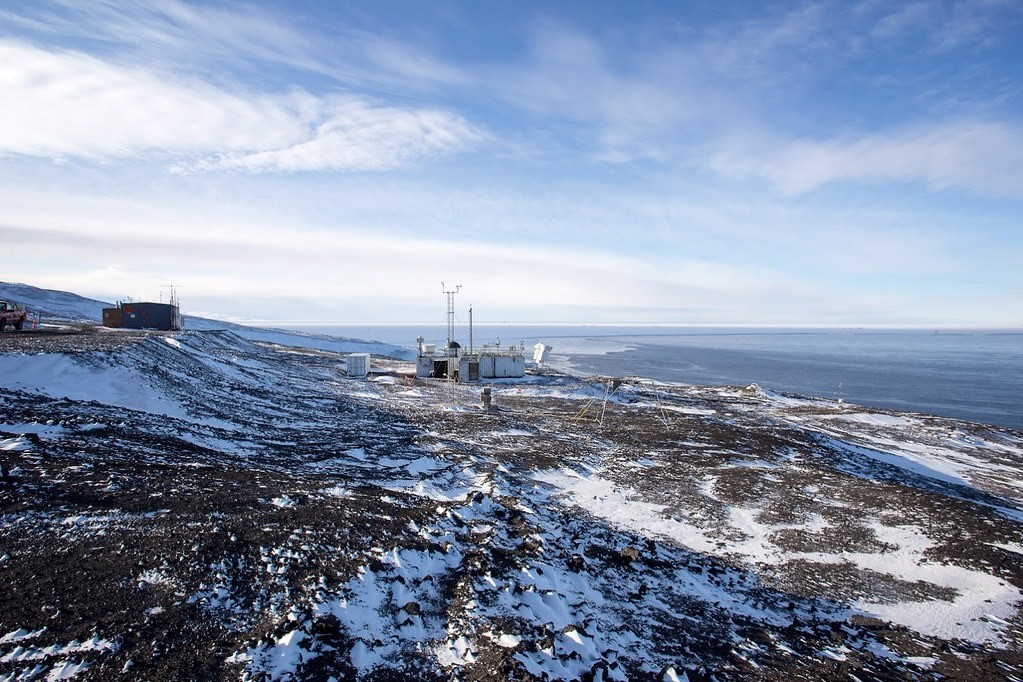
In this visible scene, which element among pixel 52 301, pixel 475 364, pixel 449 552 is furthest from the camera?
pixel 52 301

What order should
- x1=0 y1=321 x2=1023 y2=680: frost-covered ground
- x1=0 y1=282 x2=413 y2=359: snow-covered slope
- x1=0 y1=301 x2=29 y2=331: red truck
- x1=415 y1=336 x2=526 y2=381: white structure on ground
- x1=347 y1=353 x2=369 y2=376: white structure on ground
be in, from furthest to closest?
x1=0 y1=282 x2=413 y2=359: snow-covered slope → x1=415 y1=336 x2=526 y2=381: white structure on ground → x1=347 y1=353 x2=369 y2=376: white structure on ground → x1=0 y1=301 x2=29 y2=331: red truck → x1=0 y1=321 x2=1023 y2=680: frost-covered ground

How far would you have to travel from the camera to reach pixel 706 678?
6895 mm

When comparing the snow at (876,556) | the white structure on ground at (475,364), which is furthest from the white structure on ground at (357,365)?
the snow at (876,556)

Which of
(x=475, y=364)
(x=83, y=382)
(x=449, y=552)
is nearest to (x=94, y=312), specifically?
(x=475, y=364)

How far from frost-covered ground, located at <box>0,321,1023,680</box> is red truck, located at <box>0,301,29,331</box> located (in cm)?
1111

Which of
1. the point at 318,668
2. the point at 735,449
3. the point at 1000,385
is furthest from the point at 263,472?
the point at 1000,385

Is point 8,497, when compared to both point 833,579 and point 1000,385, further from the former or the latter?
point 1000,385

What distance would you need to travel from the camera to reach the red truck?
2673 centimetres

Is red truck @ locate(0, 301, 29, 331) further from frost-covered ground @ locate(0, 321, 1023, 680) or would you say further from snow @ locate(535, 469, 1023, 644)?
snow @ locate(535, 469, 1023, 644)

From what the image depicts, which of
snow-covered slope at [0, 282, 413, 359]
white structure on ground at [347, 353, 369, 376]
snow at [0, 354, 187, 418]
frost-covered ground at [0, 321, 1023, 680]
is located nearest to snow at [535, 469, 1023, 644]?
frost-covered ground at [0, 321, 1023, 680]

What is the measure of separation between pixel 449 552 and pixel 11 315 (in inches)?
1247

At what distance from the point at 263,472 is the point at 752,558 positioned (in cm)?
1139

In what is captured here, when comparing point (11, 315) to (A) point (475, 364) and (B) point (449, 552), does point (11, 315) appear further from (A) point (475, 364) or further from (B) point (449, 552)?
(B) point (449, 552)

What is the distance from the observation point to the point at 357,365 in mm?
37906
